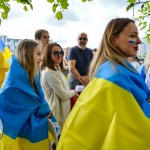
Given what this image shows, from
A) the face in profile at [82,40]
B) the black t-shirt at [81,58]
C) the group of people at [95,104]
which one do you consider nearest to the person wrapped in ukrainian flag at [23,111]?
the group of people at [95,104]

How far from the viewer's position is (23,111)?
320 cm

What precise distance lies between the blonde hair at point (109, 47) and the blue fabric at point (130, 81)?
170 mm

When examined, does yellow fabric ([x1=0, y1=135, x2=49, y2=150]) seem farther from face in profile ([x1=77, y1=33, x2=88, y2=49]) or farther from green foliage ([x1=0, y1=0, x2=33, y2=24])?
face in profile ([x1=77, y1=33, x2=88, y2=49])

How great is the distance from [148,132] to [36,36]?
3.38m

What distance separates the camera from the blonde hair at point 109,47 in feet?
7.78

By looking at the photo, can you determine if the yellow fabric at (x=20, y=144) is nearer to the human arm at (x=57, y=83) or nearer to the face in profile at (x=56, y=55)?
the human arm at (x=57, y=83)

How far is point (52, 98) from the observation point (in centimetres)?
441

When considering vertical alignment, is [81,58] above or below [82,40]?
below

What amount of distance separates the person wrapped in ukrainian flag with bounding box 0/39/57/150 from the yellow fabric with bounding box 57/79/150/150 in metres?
1.05

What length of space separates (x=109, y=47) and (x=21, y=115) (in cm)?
129

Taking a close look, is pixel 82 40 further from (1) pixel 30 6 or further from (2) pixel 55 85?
(1) pixel 30 6

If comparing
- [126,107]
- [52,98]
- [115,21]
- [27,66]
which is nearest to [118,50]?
[115,21]

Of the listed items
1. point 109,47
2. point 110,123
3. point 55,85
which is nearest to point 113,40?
point 109,47

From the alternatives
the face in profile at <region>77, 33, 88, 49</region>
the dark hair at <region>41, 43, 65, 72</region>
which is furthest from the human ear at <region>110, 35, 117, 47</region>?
the face in profile at <region>77, 33, 88, 49</region>
